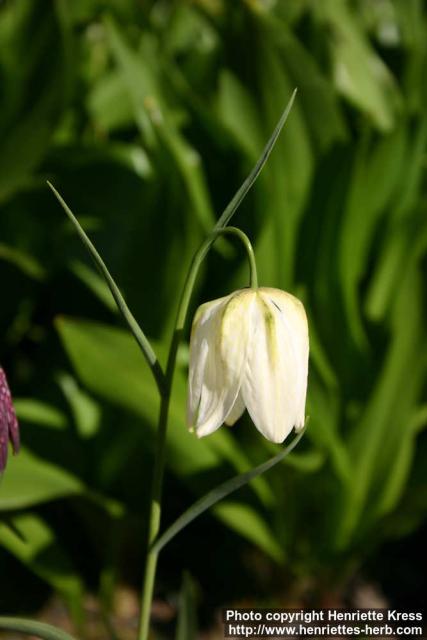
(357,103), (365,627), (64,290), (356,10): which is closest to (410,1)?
(356,10)

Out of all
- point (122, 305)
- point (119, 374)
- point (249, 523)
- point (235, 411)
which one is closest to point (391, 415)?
point (249, 523)

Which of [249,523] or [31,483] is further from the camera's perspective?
[249,523]

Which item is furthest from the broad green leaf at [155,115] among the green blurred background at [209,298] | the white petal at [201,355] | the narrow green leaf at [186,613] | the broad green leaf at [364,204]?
the white petal at [201,355]

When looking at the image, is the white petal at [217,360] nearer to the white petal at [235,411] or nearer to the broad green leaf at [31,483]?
the white petal at [235,411]

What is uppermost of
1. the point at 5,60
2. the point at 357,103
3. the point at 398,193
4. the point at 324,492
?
the point at 5,60

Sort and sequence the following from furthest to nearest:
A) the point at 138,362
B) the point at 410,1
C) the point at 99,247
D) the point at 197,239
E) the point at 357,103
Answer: the point at 410,1, the point at 357,103, the point at 99,247, the point at 197,239, the point at 138,362

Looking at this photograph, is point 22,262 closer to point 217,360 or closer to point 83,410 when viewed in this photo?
point 83,410

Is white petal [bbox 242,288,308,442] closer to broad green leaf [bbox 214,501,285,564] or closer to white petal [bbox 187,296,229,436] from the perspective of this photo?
white petal [bbox 187,296,229,436]

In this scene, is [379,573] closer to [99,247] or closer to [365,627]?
[365,627]
